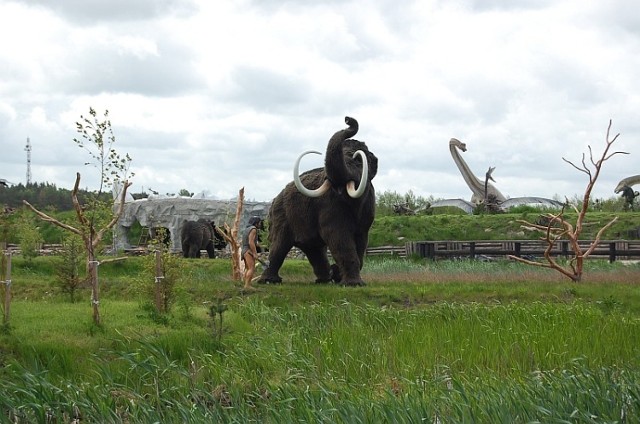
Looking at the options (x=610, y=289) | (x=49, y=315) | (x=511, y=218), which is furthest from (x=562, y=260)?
(x=49, y=315)

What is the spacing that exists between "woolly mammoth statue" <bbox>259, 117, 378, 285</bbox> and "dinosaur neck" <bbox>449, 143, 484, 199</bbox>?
24748 mm

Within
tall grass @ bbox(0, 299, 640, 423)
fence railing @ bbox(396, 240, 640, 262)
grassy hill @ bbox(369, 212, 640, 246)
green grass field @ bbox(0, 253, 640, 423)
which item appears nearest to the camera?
tall grass @ bbox(0, 299, 640, 423)

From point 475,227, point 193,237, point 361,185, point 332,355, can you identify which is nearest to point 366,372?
point 332,355

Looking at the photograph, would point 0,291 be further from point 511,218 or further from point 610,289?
point 511,218

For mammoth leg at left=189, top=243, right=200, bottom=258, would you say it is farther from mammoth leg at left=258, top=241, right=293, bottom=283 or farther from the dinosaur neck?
the dinosaur neck

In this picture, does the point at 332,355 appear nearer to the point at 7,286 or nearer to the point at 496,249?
the point at 7,286

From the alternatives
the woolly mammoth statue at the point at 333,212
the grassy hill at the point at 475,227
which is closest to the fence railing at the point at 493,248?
the grassy hill at the point at 475,227

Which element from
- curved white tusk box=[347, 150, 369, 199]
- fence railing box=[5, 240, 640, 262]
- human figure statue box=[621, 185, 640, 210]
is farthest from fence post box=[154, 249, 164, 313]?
human figure statue box=[621, 185, 640, 210]

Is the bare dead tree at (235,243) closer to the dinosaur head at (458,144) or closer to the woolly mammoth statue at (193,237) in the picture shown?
the woolly mammoth statue at (193,237)

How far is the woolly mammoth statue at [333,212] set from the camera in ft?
40.9

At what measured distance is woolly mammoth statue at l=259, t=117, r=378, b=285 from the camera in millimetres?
12453

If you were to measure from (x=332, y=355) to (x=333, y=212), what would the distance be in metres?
4.94

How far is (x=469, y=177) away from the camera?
38062 mm

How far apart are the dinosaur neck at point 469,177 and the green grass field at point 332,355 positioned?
24.5 m
